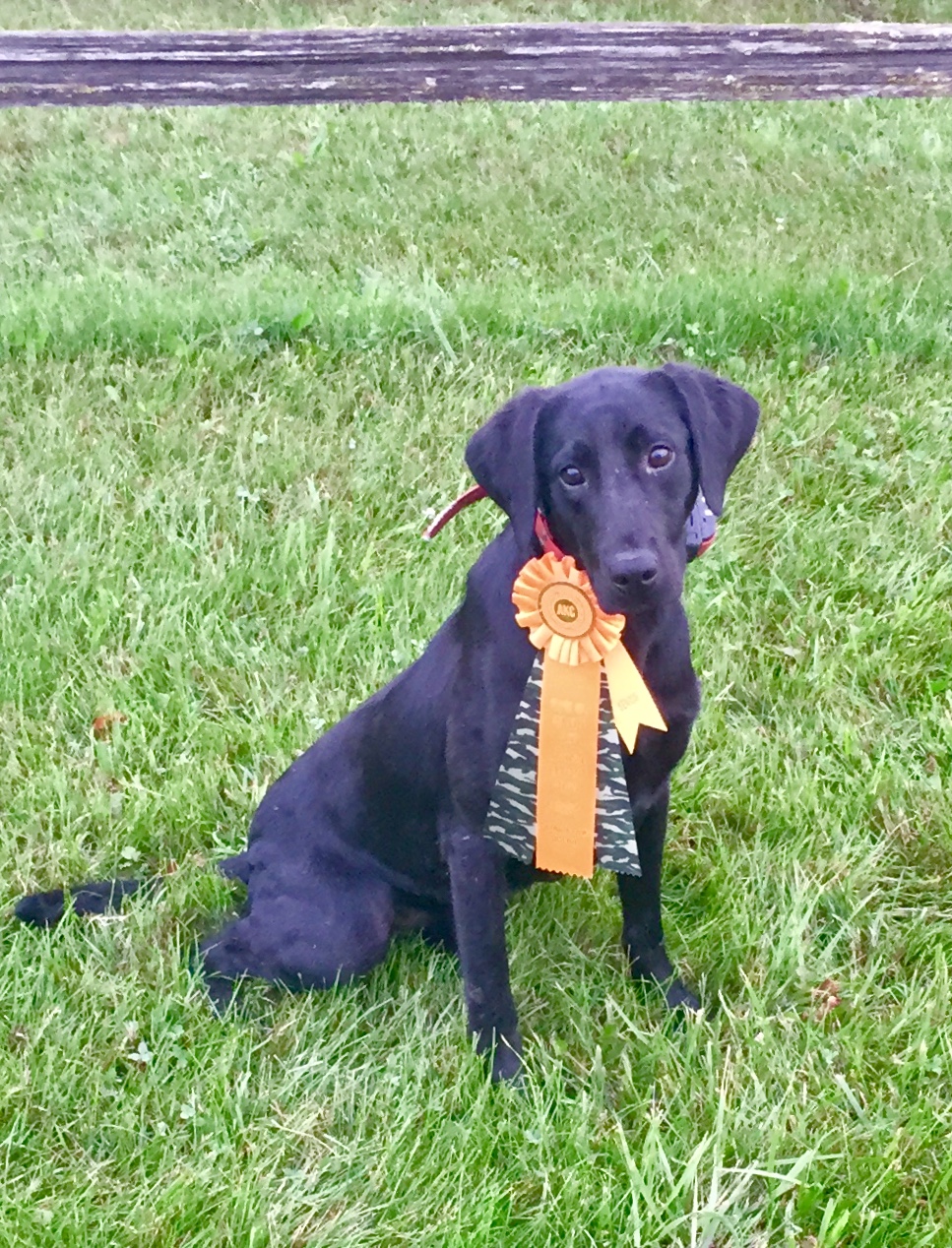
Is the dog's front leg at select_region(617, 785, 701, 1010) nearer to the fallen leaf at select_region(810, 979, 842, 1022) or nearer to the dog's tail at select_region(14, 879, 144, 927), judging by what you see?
the fallen leaf at select_region(810, 979, 842, 1022)

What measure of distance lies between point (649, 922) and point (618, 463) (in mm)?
1016

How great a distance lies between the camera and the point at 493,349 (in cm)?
472

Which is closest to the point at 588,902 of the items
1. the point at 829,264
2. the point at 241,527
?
the point at 241,527

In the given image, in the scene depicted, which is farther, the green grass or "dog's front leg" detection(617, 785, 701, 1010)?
"dog's front leg" detection(617, 785, 701, 1010)

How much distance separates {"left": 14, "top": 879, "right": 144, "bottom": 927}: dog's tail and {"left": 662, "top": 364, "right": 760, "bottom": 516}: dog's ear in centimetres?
155

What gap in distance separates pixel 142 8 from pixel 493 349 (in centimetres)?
693

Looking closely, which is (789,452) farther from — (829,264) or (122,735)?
(122,735)

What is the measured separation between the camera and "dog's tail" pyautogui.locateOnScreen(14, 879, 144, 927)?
252 cm

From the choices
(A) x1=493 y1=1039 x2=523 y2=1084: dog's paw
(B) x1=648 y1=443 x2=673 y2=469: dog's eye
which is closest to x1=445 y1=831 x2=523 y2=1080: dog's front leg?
(A) x1=493 y1=1039 x2=523 y2=1084: dog's paw

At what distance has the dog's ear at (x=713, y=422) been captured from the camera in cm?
191

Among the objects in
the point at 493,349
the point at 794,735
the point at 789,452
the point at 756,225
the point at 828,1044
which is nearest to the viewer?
the point at 828,1044

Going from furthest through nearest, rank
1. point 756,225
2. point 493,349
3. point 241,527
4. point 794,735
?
point 756,225 < point 493,349 < point 241,527 < point 794,735

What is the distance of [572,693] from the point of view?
6.33ft

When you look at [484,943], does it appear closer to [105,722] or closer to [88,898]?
[88,898]
